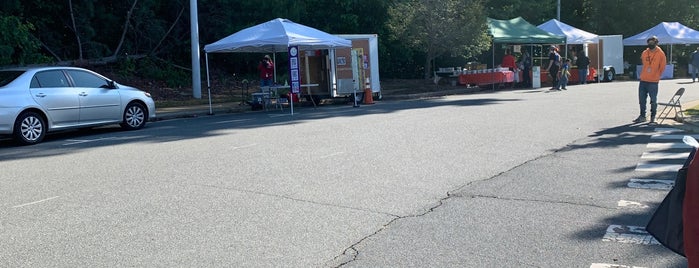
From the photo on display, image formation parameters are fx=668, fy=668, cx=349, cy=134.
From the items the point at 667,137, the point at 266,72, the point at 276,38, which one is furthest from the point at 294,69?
the point at 667,137

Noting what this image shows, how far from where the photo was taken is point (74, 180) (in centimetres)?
840

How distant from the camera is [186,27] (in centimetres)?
3100

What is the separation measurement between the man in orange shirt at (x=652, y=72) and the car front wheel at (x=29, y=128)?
1218 cm

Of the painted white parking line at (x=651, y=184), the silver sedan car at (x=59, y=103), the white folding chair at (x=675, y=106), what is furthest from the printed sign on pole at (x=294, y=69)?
the painted white parking line at (x=651, y=184)

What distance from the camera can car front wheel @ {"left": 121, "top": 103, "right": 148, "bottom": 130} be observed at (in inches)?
589

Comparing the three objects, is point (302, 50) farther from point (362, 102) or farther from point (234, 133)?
point (234, 133)

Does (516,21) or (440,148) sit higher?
(516,21)

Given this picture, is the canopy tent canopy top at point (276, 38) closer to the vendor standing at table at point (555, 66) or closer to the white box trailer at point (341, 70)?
the white box trailer at point (341, 70)

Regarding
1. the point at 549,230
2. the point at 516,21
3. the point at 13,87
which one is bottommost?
the point at 549,230

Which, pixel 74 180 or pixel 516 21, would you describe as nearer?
pixel 74 180

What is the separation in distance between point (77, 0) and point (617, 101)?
2057 cm

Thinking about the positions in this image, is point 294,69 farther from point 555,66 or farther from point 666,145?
point 555,66

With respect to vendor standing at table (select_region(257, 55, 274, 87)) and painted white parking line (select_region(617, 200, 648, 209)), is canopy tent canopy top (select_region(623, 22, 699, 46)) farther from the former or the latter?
painted white parking line (select_region(617, 200, 648, 209))

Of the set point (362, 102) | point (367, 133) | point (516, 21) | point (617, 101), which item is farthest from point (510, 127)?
point (516, 21)
